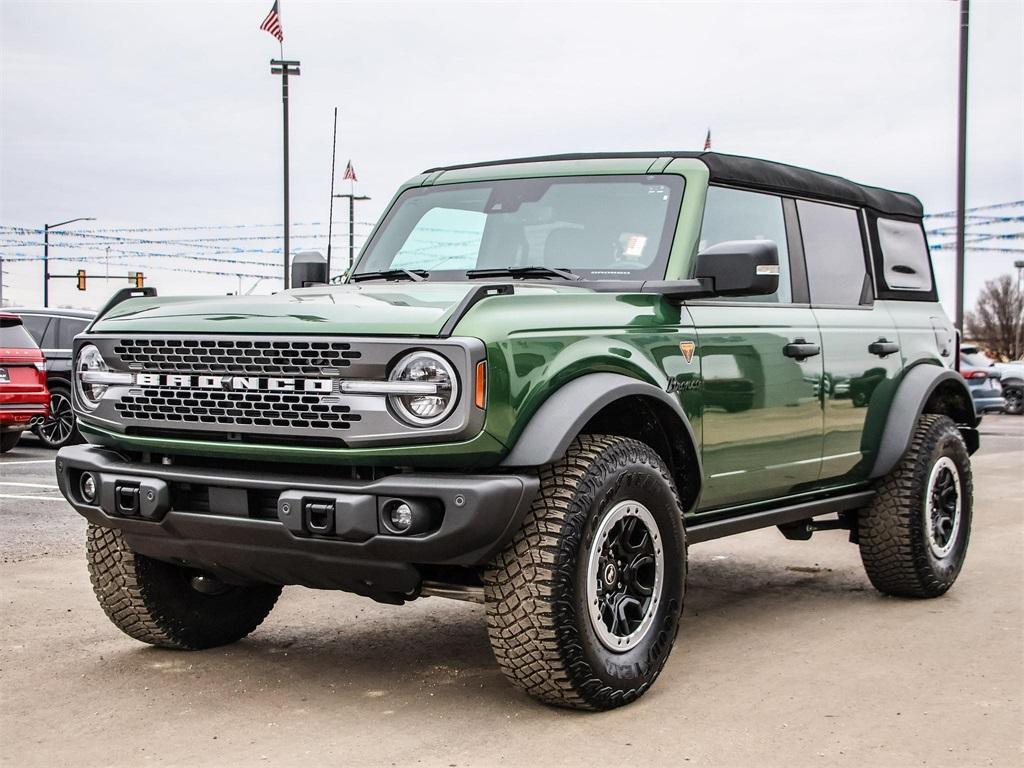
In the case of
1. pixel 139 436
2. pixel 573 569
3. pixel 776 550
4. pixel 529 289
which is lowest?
pixel 776 550

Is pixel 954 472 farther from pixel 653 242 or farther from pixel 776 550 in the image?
pixel 653 242

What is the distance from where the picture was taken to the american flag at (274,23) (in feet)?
85.8

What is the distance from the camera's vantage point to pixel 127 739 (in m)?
4.32

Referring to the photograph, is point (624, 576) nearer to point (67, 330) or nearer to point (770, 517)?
point (770, 517)

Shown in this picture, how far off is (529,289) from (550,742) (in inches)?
62.6

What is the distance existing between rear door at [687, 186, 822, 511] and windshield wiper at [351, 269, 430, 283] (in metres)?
1.19

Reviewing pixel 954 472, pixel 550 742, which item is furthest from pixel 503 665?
pixel 954 472

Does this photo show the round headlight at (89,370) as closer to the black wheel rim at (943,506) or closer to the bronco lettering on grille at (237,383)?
the bronco lettering on grille at (237,383)

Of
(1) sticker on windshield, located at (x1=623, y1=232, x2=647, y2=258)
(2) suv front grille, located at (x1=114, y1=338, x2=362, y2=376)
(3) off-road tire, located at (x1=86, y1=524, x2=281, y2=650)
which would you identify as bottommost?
(3) off-road tire, located at (x1=86, y1=524, x2=281, y2=650)

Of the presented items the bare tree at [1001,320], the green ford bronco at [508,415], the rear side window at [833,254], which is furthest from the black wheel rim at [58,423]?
the bare tree at [1001,320]

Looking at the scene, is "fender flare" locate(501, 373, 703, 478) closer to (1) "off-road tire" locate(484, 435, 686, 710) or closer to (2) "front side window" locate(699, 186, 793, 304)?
(1) "off-road tire" locate(484, 435, 686, 710)

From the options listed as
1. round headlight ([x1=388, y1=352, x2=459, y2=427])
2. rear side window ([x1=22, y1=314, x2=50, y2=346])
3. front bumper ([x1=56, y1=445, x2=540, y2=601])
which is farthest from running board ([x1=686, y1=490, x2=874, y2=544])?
rear side window ([x1=22, y1=314, x2=50, y2=346])

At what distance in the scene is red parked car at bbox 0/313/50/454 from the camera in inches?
572

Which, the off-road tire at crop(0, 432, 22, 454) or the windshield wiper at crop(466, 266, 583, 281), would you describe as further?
the off-road tire at crop(0, 432, 22, 454)
